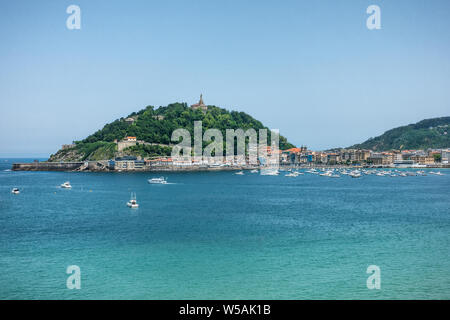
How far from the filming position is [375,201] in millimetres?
27219

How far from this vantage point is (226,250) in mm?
14109

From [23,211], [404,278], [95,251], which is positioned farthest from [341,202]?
[23,211]

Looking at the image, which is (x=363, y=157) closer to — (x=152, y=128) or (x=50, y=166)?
(x=152, y=128)

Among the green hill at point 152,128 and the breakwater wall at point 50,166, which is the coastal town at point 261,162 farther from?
the green hill at point 152,128

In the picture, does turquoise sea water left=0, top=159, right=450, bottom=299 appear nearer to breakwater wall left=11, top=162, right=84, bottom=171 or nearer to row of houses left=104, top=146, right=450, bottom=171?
row of houses left=104, top=146, right=450, bottom=171

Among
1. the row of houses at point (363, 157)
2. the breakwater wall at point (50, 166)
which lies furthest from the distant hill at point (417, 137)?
the breakwater wall at point (50, 166)

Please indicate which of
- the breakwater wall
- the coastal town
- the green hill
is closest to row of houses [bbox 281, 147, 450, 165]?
the coastal town

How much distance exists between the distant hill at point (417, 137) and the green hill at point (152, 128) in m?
51.5

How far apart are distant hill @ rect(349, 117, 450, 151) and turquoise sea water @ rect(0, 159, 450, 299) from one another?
363 feet

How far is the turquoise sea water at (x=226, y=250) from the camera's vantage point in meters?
10.7

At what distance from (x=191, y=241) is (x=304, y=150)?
79.1 m

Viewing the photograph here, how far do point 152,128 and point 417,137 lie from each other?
3578 inches
